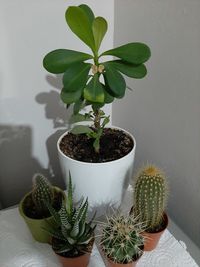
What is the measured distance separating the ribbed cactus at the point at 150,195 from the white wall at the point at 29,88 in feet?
1.50

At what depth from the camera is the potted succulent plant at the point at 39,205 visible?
2.34ft

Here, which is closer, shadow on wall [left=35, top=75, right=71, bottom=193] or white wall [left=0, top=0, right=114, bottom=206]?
white wall [left=0, top=0, right=114, bottom=206]

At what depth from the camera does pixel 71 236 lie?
649 mm

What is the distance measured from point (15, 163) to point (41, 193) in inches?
13.9

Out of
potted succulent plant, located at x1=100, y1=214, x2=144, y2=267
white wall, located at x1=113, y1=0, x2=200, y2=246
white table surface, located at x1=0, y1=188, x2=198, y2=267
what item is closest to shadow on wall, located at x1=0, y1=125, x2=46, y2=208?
white table surface, located at x1=0, y1=188, x2=198, y2=267

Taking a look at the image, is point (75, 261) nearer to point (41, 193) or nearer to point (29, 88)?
point (41, 193)

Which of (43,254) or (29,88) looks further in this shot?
(29,88)

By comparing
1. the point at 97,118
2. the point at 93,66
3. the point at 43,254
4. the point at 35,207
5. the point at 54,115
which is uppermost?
Result: the point at 93,66

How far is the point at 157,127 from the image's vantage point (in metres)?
0.92

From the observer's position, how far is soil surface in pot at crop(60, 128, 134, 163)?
74 centimetres

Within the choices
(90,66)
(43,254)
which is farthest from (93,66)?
(43,254)

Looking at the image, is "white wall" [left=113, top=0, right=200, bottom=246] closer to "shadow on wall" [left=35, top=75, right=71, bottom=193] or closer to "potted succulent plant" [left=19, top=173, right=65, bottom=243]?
"shadow on wall" [left=35, top=75, right=71, bottom=193]

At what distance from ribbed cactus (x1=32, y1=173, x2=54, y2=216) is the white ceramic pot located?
0.06m

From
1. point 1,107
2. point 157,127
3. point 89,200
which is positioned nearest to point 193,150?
point 157,127
